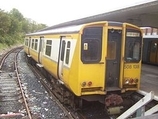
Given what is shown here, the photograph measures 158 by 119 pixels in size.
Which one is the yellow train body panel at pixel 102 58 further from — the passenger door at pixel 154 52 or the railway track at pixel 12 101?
the passenger door at pixel 154 52

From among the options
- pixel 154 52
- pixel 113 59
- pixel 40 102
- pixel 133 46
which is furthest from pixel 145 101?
pixel 154 52

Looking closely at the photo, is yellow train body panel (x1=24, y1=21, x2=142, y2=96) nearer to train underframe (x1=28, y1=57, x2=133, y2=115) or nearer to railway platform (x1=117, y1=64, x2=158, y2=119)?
train underframe (x1=28, y1=57, x2=133, y2=115)

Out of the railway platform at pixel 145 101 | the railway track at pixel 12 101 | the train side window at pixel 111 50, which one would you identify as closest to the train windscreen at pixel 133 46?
the train side window at pixel 111 50

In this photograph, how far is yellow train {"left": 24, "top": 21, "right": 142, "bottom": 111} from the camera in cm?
854

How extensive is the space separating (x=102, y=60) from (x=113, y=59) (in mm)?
494

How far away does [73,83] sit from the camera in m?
8.70

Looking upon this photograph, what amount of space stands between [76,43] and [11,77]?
8.63 m

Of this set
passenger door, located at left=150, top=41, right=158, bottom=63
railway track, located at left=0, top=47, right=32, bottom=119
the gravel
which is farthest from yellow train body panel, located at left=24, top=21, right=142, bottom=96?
passenger door, located at left=150, top=41, right=158, bottom=63

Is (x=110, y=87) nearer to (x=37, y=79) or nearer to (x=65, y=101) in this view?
(x=65, y=101)

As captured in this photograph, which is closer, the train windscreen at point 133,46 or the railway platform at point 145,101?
the railway platform at point 145,101

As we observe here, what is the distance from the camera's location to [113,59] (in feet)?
29.8

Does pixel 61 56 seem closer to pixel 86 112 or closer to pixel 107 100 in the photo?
pixel 86 112

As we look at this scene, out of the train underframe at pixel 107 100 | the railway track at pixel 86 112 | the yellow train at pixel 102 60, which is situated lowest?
the railway track at pixel 86 112

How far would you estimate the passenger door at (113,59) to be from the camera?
898 centimetres
